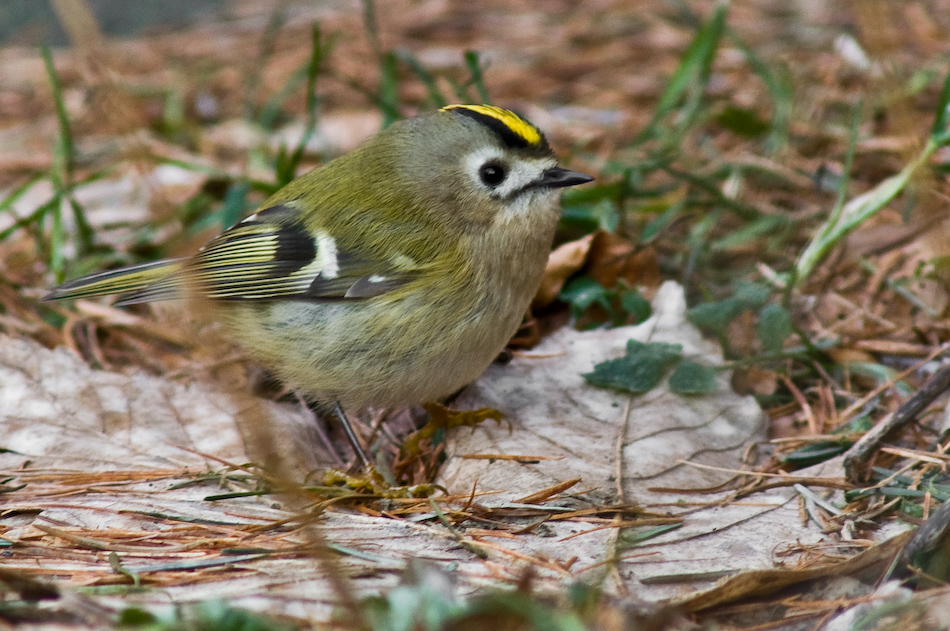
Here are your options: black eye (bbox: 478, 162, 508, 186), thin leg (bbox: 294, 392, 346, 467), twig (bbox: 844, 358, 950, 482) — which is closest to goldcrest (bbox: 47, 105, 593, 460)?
black eye (bbox: 478, 162, 508, 186)

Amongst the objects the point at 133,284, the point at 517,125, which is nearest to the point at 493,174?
the point at 517,125

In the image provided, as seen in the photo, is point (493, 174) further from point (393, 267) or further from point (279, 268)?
point (279, 268)

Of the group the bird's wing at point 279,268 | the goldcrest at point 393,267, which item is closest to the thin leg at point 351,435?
the goldcrest at point 393,267

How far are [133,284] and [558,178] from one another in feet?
4.43

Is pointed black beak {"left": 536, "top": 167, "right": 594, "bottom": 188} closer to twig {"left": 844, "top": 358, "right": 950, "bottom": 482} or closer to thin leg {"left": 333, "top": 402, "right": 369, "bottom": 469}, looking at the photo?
thin leg {"left": 333, "top": 402, "right": 369, "bottom": 469}

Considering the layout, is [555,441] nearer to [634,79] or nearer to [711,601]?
[711,601]

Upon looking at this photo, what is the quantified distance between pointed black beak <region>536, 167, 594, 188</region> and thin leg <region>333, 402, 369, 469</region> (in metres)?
0.87

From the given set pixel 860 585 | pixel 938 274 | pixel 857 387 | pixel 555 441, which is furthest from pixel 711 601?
pixel 938 274

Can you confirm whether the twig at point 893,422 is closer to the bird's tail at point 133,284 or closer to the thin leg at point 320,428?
the thin leg at point 320,428

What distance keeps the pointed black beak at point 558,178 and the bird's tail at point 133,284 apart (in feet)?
3.54

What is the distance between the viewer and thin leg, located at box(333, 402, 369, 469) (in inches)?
101

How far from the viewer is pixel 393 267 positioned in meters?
2.53

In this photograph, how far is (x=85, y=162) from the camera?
4.24 meters

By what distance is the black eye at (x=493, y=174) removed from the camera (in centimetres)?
261
